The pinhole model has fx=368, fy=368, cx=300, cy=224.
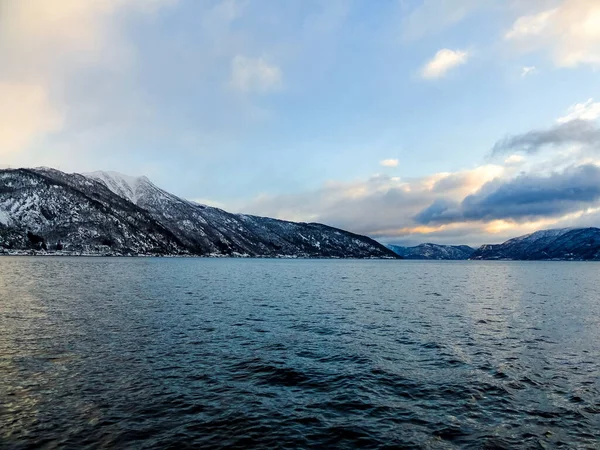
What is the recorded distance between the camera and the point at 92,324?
4309 centimetres

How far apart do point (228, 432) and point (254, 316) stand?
34448mm

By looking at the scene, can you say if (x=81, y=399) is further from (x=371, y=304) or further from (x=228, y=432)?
(x=371, y=304)

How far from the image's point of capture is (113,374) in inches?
1037

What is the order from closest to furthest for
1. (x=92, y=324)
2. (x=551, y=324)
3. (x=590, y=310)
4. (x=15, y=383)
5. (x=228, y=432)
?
(x=228, y=432) < (x=15, y=383) < (x=92, y=324) < (x=551, y=324) < (x=590, y=310)

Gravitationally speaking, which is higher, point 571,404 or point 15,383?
point 15,383

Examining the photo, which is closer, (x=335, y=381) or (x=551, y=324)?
(x=335, y=381)

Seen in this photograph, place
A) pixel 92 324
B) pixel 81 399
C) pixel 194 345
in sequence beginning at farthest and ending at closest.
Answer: pixel 92 324 < pixel 194 345 < pixel 81 399

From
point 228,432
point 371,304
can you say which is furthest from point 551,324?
point 228,432

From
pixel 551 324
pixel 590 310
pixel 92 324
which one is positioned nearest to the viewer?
pixel 92 324

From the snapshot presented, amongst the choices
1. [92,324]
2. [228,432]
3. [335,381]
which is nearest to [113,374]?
[228,432]

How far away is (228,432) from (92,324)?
3218cm

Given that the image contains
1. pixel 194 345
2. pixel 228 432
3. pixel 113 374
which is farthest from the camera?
pixel 194 345

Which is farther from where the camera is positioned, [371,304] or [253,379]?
[371,304]

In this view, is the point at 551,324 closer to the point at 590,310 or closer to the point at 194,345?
the point at 590,310
